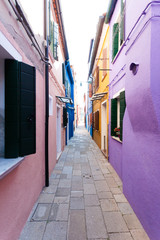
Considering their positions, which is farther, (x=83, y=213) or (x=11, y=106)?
(x=83, y=213)

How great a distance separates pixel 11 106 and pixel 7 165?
82 cm

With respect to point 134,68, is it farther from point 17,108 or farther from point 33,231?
point 33,231

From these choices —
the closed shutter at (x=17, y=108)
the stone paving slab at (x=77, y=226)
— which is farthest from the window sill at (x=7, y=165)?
the stone paving slab at (x=77, y=226)

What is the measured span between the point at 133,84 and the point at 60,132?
5.02 m

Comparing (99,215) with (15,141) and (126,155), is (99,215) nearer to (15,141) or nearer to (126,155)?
(126,155)

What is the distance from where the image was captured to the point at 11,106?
178 cm

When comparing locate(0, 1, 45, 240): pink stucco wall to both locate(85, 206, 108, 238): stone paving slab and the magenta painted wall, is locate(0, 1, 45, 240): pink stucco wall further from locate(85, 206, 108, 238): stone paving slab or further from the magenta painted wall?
the magenta painted wall

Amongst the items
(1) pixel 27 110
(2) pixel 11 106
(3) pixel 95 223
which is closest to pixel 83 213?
(3) pixel 95 223

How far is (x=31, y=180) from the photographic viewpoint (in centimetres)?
243

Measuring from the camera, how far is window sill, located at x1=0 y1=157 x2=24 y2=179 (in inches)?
55.4

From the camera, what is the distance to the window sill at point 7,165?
55.4 inches

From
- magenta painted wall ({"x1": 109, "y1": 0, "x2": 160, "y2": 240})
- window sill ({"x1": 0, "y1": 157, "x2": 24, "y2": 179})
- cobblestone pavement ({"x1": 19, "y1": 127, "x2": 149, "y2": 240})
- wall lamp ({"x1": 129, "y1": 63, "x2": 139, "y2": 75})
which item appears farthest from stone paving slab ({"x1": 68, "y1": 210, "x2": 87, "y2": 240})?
wall lamp ({"x1": 129, "y1": 63, "x2": 139, "y2": 75})

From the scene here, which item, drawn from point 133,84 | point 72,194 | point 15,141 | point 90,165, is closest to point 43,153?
point 72,194

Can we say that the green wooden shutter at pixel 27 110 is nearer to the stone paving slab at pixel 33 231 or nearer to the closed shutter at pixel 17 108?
the closed shutter at pixel 17 108
